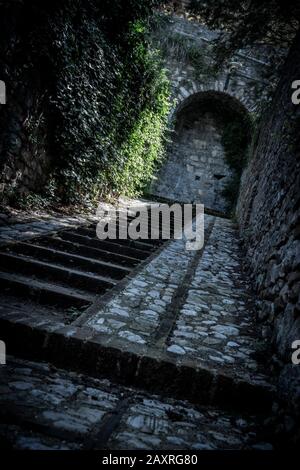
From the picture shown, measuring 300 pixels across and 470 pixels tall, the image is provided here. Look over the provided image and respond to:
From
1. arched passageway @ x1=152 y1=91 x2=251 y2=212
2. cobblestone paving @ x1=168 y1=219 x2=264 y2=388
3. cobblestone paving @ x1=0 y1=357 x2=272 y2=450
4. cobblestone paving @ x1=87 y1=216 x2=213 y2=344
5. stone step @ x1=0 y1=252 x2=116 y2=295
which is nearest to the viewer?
cobblestone paving @ x1=0 y1=357 x2=272 y2=450

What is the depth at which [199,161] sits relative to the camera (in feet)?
43.7

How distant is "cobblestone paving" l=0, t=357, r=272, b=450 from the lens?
158 cm

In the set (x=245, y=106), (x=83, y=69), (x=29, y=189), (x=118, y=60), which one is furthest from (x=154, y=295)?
(x=245, y=106)

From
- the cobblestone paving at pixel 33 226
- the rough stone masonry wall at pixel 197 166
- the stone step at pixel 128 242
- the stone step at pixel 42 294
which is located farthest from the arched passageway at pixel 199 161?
the stone step at pixel 42 294

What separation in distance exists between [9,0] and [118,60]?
3.27 meters

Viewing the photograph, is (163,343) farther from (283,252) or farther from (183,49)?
(183,49)

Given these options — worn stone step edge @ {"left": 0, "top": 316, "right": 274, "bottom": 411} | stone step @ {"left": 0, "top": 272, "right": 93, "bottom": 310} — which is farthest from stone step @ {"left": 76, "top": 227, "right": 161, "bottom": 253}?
worn stone step edge @ {"left": 0, "top": 316, "right": 274, "bottom": 411}

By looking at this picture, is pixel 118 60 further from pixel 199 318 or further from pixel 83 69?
pixel 199 318

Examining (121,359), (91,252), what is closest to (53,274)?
(91,252)

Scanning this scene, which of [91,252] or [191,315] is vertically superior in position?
[91,252]

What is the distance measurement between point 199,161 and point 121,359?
11.9 m

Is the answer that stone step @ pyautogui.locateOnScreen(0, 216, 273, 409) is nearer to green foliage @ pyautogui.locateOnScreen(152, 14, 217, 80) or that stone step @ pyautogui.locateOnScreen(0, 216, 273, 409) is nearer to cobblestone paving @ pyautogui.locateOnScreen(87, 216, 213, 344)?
cobblestone paving @ pyautogui.locateOnScreen(87, 216, 213, 344)

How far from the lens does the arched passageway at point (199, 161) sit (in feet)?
43.0

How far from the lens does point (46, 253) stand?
3742 mm
